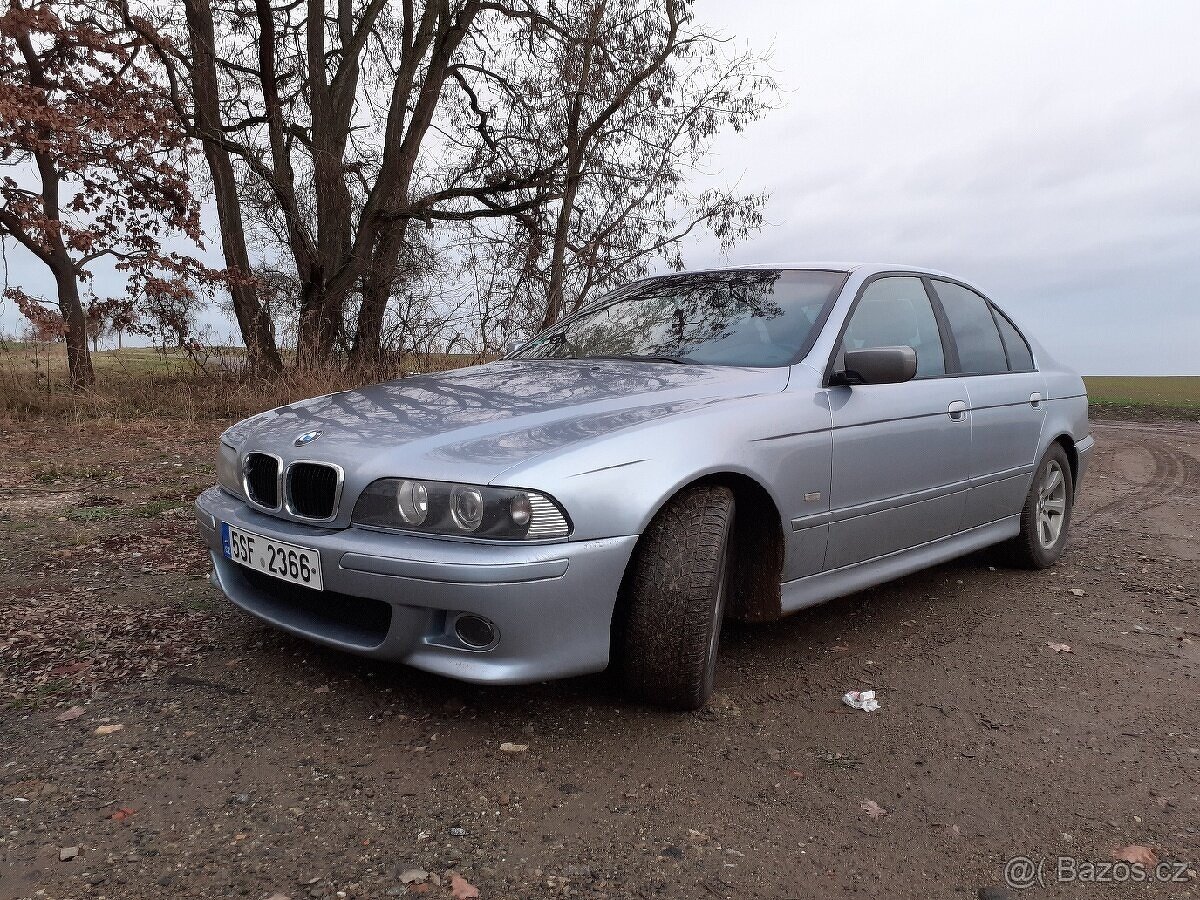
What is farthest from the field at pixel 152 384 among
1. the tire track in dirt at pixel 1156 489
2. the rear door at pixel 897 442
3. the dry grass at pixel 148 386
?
the rear door at pixel 897 442

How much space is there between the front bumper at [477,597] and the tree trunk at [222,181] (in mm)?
9560

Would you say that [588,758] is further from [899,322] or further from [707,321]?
[899,322]

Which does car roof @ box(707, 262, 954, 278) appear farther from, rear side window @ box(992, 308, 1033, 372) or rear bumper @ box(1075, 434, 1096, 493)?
rear bumper @ box(1075, 434, 1096, 493)

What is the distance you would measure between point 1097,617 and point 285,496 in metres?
3.43

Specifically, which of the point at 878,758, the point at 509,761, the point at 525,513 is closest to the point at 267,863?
the point at 509,761

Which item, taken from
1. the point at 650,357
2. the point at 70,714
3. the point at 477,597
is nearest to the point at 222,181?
the point at 650,357

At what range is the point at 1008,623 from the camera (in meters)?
3.87

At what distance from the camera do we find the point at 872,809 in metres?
2.31

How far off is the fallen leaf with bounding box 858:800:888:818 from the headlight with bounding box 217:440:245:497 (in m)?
2.13

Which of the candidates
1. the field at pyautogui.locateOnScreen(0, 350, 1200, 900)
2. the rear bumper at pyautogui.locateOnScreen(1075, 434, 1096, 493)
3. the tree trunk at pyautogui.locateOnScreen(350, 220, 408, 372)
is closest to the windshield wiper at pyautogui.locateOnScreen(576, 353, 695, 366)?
the field at pyautogui.locateOnScreen(0, 350, 1200, 900)

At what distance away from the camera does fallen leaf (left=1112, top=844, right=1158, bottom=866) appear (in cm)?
210

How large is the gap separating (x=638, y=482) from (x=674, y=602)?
1.19ft

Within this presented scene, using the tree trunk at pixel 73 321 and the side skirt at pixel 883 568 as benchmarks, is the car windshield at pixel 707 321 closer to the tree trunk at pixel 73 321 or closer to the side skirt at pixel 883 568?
the side skirt at pixel 883 568

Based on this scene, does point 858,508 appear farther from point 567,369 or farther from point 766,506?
point 567,369
